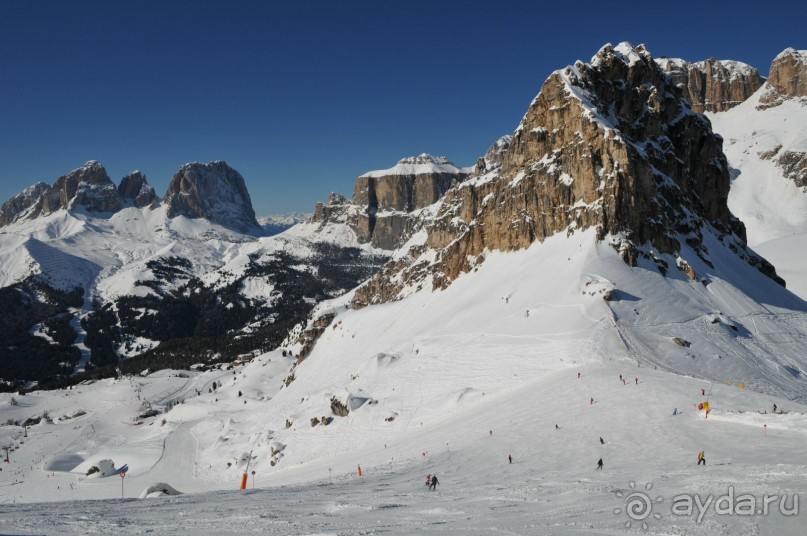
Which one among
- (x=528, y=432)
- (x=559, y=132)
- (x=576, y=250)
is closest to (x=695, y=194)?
(x=559, y=132)

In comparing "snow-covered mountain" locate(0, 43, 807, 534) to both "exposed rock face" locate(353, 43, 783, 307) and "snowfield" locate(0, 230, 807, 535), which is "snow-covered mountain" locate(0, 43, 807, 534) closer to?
"snowfield" locate(0, 230, 807, 535)

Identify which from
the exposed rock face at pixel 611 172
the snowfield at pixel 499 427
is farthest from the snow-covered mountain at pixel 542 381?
the exposed rock face at pixel 611 172

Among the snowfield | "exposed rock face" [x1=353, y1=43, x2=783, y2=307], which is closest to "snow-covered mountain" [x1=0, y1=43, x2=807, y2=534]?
the snowfield

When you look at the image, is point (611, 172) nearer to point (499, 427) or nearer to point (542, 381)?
point (542, 381)

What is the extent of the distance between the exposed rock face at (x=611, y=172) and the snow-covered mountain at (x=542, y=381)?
430 millimetres

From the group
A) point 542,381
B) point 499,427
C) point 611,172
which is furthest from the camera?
point 611,172

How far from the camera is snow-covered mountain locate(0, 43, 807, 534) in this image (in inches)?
1040

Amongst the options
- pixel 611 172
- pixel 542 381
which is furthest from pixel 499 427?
pixel 611 172

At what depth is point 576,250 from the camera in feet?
276

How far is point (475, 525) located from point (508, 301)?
6552cm

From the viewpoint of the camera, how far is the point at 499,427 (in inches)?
1839

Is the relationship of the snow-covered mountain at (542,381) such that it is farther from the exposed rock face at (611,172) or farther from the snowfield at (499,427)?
the exposed rock face at (611,172)

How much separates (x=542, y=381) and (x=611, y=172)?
143 feet

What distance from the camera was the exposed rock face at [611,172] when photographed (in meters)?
84.4
